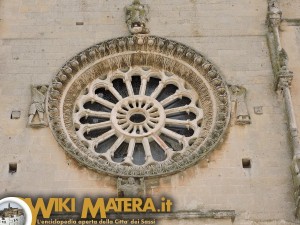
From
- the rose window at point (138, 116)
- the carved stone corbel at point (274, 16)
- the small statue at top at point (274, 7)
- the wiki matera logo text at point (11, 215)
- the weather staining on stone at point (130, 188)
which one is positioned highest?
the small statue at top at point (274, 7)

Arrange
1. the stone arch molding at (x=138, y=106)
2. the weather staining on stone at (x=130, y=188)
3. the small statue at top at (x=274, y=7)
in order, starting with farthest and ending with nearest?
the small statue at top at (x=274, y=7), the stone arch molding at (x=138, y=106), the weather staining on stone at (x=130, y=188)

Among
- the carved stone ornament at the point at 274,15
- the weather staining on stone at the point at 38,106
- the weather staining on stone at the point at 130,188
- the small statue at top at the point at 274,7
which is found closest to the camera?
the weather staining on stone at the point at 130,188

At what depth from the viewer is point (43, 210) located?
50.7ft

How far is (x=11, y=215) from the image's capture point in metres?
13.1

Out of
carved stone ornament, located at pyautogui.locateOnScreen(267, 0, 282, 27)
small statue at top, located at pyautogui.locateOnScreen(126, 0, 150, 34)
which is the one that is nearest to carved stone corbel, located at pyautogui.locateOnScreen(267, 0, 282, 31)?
carved stone ornament, located at pyautogui.locateOnScreen(267, 0, 282, 27)

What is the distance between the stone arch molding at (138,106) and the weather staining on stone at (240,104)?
0.19 meters

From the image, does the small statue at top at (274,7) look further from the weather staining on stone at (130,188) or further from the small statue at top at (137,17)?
the weather staining on stone at (130,188)

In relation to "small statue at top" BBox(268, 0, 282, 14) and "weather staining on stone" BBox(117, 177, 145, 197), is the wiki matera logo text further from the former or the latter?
"small statue at top" BBox(268, 0, 282, 14)

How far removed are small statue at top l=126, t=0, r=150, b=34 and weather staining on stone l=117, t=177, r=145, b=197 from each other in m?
4.15

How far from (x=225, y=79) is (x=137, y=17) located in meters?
2.65

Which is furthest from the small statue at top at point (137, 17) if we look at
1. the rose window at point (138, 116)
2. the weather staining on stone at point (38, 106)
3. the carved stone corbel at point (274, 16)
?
the carved stone corbel at point (274, 16)

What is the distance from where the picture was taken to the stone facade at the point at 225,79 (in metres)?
16.0

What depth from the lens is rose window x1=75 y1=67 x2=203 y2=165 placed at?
17203 mm

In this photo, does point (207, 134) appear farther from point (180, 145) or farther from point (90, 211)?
point (90, 211)
